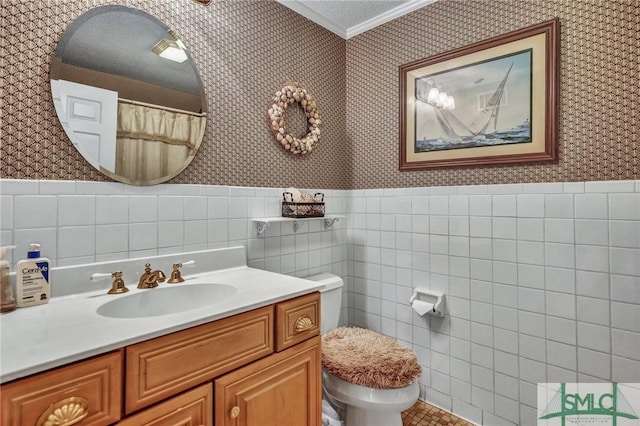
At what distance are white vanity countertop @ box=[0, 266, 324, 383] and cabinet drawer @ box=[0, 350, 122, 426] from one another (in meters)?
0.02

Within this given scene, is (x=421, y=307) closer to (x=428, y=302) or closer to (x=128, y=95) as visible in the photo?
(x=428, y=302)

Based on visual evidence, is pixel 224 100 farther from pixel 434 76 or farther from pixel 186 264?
pixel 434 76

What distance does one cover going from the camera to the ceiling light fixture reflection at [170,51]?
1426mm

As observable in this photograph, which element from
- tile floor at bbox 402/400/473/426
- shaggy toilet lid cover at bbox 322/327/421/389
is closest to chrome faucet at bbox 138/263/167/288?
shaggy toilet lid cover at bbox 322/327/421/389

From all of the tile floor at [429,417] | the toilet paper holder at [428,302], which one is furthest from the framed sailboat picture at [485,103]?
the tile floor at [429,417]

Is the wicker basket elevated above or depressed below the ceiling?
below

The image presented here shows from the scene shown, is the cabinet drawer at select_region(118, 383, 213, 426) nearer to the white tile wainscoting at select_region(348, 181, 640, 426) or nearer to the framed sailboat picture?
the white tile wainscoting at select_region(348, 181, 640, 426)

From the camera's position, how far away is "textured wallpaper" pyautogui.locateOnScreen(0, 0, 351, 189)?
3.59 ft

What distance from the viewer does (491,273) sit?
176 centimetres

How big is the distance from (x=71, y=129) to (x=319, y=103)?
1.42 metres

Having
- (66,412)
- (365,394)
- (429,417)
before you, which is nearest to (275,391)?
(365,394)

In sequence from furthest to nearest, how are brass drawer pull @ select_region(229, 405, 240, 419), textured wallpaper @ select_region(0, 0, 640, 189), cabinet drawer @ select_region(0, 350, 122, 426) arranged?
textured wallpaper @ select_region(0, 0, 640, 189), brass drawer pull @ select_region(229, 405, 240, 419), cabinet drawer @ select_region(0, 350, 122, 426)

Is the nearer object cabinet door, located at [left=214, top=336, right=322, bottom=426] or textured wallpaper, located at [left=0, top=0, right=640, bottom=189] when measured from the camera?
cabinet door, located at [left=214, top=336, right=322, bottom=426]

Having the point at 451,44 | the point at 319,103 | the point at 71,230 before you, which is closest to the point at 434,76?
the point at 451,44
